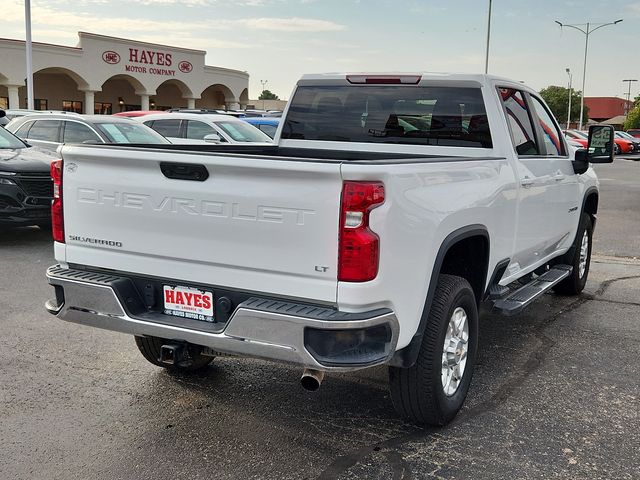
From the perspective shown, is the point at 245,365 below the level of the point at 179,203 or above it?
below

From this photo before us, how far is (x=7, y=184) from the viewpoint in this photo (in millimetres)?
8789

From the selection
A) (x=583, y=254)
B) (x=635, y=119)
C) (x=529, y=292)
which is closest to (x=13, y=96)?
(x=583, y=254)

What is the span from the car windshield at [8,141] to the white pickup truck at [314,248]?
6.18 meters

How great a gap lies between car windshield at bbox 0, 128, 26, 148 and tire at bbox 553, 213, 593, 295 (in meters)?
7.55

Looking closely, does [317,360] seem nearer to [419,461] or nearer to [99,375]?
[419,461]

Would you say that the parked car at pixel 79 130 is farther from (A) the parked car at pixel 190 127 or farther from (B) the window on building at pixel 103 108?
(B) the window on building at pixel 103 108

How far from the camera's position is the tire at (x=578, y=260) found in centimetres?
655

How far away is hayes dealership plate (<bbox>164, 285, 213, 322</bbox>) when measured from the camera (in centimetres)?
347

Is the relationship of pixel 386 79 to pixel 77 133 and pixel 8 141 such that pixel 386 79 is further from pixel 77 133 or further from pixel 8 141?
pixel 77 133

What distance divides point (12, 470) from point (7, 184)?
619 cm

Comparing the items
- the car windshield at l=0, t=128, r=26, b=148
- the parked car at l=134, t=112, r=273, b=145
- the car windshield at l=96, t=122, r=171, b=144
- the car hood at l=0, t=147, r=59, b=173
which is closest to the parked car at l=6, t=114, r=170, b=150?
the car windshield at l=96, t=122, r=171, b=144

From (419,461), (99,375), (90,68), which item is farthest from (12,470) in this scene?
(90,68)

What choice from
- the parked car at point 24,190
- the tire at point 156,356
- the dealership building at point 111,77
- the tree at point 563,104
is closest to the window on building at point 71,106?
the dealership building at point 111,77

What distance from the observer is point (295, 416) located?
4074 mm
